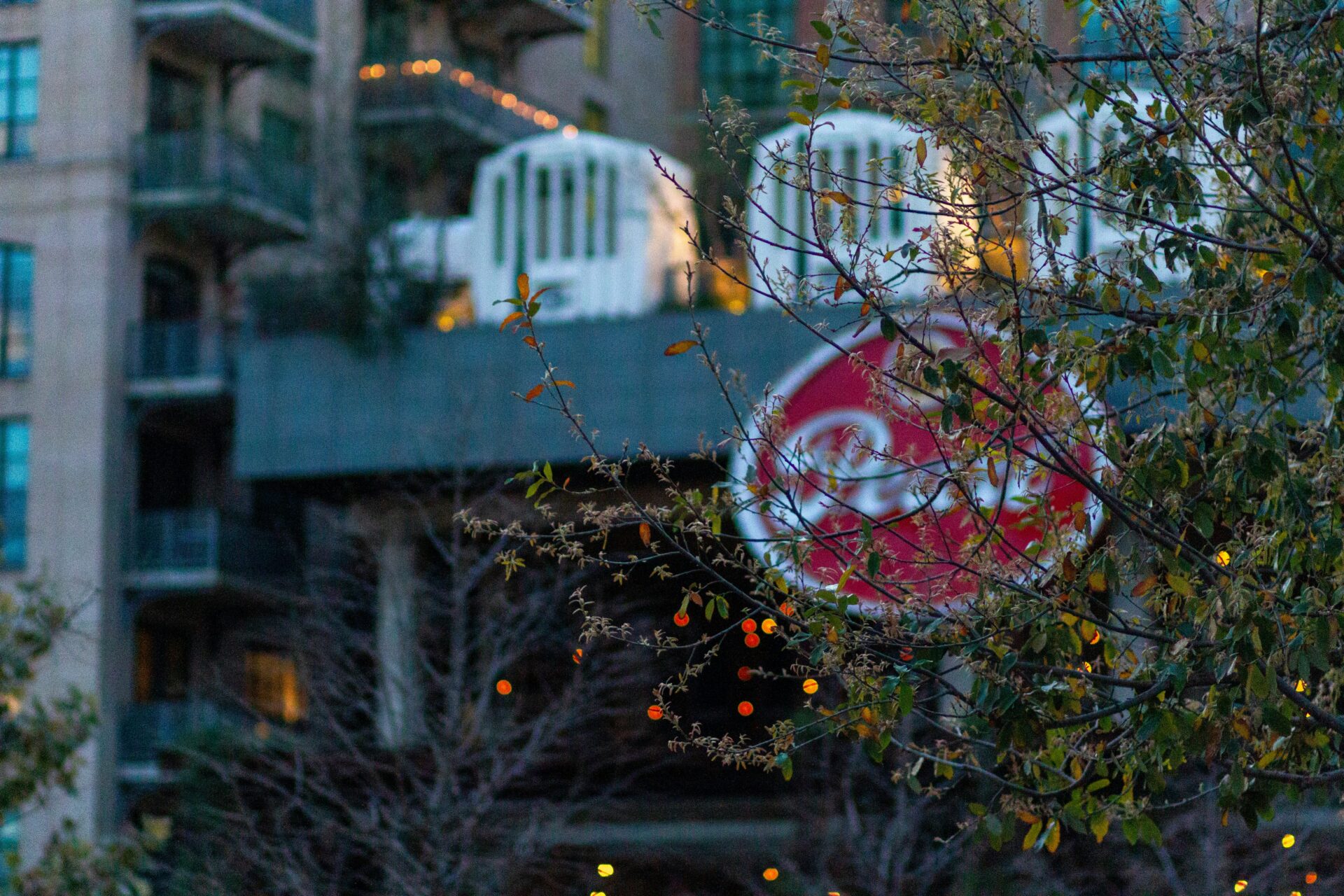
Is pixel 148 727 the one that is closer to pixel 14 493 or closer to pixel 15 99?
pixel 14 493

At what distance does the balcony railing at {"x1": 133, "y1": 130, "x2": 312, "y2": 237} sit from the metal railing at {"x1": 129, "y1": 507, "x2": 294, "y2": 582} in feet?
18.8

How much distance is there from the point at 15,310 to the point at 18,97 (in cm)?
411

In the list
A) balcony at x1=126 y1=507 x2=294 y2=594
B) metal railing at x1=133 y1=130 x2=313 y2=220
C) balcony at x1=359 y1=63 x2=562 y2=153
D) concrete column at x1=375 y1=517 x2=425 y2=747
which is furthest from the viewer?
balcony at x1=359 y1=63 x2=562 y2=153

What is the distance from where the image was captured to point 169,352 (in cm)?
3878

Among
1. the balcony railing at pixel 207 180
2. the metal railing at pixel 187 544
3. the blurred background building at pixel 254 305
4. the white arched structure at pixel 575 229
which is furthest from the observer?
the balcony railing at pixel 207 180

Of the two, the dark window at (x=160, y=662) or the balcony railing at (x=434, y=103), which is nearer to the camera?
the dark window at (x=160, y=662)

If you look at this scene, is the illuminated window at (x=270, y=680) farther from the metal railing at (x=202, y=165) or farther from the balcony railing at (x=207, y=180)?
the metal railing at (x=202, y=165)

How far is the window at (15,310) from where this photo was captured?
1511 inches

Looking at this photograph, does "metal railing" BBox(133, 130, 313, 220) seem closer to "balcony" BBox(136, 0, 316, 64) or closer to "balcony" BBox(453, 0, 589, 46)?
"balcony" BBox(136, 0, 316, 64)

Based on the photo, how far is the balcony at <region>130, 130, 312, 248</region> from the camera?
127 ft

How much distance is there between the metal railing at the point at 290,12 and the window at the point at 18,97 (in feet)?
13.8

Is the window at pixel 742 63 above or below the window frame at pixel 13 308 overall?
above

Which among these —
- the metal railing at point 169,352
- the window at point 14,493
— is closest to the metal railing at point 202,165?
the metal railing at point 169,352

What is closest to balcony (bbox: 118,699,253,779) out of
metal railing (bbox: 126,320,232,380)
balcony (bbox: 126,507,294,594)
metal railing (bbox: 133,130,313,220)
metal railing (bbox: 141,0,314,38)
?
balcony (bbox: 126,507,294,594)
